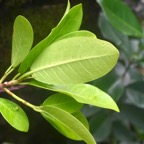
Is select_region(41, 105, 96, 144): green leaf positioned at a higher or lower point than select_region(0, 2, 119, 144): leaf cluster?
lower

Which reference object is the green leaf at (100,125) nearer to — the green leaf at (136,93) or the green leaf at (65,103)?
the green leaf at (136,93)

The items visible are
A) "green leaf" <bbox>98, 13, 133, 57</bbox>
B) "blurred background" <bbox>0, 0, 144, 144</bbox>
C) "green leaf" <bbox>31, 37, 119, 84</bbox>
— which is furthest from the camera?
"green leaf" <bbox>98, 13, 133, 57</bbox>

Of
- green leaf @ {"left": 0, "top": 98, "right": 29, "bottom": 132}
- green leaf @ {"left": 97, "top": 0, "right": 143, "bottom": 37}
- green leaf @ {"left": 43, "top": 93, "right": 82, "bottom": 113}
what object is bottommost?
green leaf @ {"left": 97, "top": 0, "right": 143, "bottom": 37}

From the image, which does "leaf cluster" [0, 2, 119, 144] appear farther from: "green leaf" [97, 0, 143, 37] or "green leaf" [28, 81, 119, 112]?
"green leaf" [97, 0, 143, 37]

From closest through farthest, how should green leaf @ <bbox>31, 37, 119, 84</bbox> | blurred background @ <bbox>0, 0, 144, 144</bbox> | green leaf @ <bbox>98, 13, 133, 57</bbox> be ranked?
1. green leaf @ <bbox>31, 37, 119, 84</bbox>
2. blurred background @ <bbox>0, 0, 144, 144</bbox>
3. green leaf @ <bbox>98, 13, 133, 57</bbox>

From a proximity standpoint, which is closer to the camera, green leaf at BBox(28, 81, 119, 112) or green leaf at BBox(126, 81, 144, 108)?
green leaf at BBox(28, 81, 119, 112)

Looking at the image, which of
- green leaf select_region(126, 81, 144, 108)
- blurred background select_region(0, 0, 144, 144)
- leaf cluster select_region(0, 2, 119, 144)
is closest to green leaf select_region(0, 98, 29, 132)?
leaf cluster select_region(0, 2, 119, 144)

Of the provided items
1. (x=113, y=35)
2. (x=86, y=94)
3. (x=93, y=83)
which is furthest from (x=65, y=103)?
(x=113, y=35)
